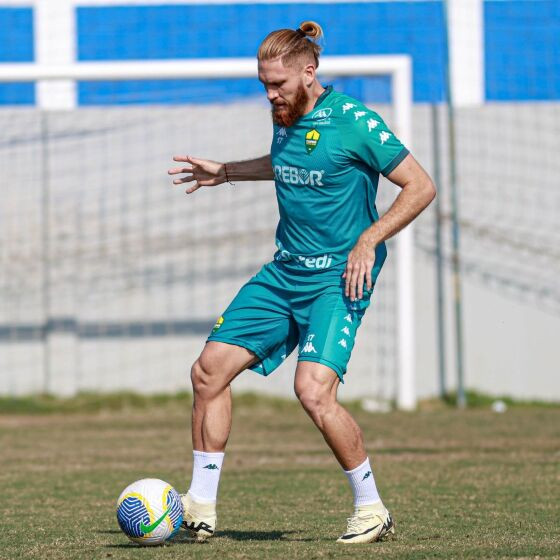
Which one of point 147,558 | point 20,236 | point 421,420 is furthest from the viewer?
point 20,236

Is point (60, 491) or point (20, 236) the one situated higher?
point (20, 236)

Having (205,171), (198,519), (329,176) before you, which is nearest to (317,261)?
(329,176)

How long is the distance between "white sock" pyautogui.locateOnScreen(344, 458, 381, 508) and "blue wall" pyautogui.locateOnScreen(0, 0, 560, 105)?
32.7 ft

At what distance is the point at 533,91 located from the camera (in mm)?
15711

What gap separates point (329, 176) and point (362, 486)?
1.34 metres

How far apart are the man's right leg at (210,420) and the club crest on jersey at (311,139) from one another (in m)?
0.94

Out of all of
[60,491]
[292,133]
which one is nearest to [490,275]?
[60,491]

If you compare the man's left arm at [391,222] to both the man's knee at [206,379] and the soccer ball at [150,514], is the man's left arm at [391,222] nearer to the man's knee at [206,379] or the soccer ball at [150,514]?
the man's knee at [206,379]

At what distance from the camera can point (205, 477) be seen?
5879 millimetres

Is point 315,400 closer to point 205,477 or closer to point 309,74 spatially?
point 205,477

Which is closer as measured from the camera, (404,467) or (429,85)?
(404,467)

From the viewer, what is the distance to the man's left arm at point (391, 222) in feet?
18.5

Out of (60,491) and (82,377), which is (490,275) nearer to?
(82,377)

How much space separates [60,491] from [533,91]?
31.3ft
